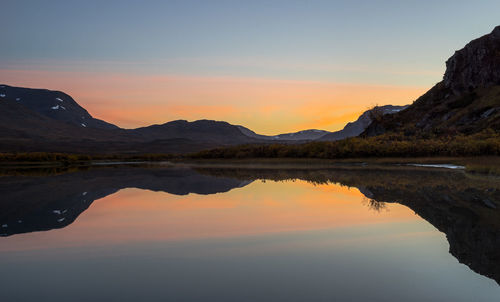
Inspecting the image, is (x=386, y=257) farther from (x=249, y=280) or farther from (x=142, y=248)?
(x=142, y=248)

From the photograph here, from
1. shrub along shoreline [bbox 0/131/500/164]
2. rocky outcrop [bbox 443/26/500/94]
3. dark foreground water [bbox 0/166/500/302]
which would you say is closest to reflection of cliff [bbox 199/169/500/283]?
dark foreground water [bbox 0/166/500/302]

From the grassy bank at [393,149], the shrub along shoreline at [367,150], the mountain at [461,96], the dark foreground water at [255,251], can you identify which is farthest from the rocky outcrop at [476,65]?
the dark foreground water at [255,251]

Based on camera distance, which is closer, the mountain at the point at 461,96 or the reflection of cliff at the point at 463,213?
the reflection of cliff at the point at 463,213

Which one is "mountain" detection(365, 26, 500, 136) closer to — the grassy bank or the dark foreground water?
the grassy bank

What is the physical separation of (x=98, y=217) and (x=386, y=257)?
11.9 meters

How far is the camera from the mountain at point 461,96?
4151 inches

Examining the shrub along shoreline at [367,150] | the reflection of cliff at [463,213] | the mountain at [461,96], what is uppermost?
the mountain at [461,96]

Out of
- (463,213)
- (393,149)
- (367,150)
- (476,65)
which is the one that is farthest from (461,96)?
(463,213)

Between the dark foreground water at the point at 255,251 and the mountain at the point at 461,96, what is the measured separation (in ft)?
291

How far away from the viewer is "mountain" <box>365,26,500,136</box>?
105438 millimetres

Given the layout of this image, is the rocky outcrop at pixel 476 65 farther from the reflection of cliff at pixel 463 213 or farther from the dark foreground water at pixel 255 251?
the dark foreground water at pixel 255 251

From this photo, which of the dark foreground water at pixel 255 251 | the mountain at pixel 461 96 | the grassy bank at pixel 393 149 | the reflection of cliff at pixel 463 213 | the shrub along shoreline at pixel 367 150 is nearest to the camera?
the dark foreground water at pixel 255 251

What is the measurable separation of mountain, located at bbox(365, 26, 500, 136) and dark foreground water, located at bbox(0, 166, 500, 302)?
8874 cm

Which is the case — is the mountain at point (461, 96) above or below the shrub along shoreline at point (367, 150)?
above
